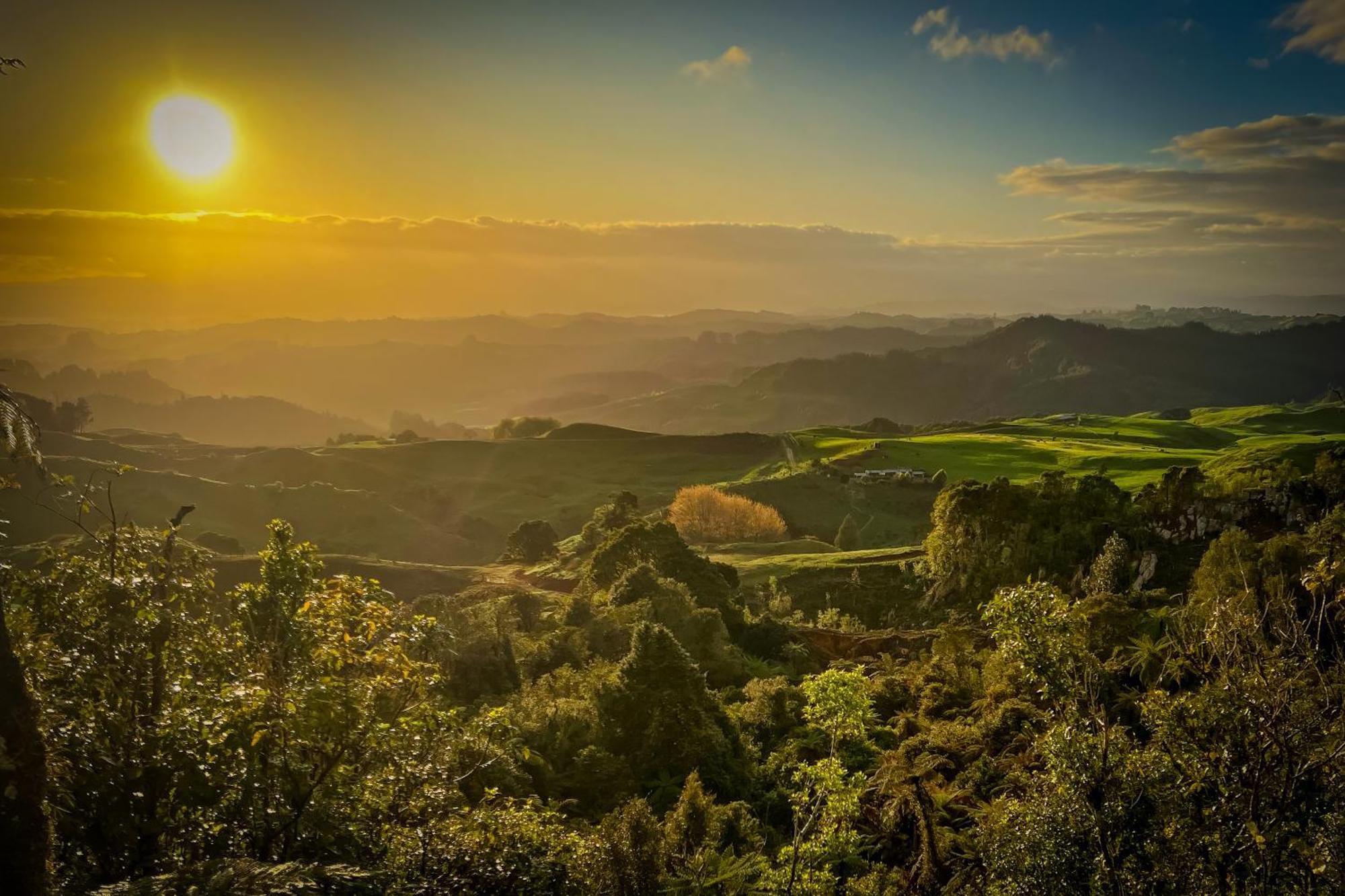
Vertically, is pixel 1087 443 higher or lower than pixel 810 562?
higher

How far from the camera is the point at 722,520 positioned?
81.9 m

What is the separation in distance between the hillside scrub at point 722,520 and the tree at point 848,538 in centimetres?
1004

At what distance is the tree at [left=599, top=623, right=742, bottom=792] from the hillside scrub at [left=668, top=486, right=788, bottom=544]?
54.5m

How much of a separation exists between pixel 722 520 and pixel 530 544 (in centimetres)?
2015

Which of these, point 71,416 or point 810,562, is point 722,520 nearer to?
point 810,562

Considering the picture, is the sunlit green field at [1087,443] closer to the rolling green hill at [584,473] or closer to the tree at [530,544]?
the rolling green hill at [584,473]

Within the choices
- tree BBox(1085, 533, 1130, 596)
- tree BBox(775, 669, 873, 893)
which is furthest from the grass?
tree BBox(775, 669, 873, 893)

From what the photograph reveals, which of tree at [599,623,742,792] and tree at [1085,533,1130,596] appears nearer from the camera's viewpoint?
tree at [599,623,742,792]

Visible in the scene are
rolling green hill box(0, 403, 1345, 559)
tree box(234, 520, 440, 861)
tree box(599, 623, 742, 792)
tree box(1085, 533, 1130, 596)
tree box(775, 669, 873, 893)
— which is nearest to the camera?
tree box(234, 520, 440, 861)

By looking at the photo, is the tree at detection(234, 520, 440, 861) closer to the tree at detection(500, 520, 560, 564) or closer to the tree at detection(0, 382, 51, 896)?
the tree at detection(0, 382, 51, 896)

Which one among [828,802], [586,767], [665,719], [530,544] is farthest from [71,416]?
[828,802]

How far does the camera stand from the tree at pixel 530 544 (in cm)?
7906

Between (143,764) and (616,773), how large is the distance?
13.0 m

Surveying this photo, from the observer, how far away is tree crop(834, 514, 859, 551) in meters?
69.8
